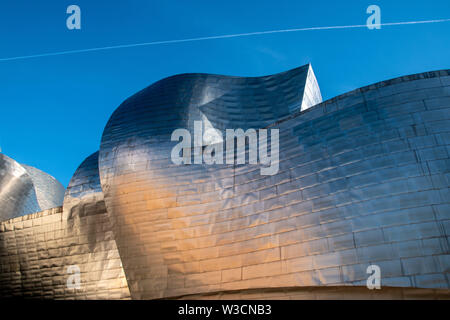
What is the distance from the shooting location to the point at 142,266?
34.5ft

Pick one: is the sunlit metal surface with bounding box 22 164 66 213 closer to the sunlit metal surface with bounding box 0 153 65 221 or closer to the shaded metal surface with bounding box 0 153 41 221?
the sunlit metal surface with bounding box 0 153 65 221

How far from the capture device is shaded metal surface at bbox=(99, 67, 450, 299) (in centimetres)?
804

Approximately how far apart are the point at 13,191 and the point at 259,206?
1154 centimetres

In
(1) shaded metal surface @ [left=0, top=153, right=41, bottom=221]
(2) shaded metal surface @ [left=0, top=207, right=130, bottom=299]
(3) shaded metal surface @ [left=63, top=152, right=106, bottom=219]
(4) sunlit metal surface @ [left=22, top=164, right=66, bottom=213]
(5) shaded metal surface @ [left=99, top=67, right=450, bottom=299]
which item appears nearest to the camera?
(5) shaded metal surface @ [left=99, top=67, right=450, bottom=299]

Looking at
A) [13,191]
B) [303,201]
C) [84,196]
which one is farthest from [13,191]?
[303,201]

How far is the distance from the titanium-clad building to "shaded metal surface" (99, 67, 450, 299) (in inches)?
1.0

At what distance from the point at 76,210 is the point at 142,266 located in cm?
359

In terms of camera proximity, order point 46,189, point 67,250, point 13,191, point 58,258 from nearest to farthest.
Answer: point 67,250
point 58,258
point 13,191
point 46,189

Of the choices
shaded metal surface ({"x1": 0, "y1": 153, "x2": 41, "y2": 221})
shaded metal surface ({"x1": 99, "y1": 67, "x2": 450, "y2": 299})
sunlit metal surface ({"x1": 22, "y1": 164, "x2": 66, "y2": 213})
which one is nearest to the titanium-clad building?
shaded metal surface ({"x1": 99, "y1": 67, "x2": 450, "y2": 299})

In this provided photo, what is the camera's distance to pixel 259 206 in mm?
9742

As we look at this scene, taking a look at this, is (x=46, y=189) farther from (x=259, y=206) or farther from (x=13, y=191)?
(x=259, y=206)

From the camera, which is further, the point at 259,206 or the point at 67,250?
the point at 67,250
